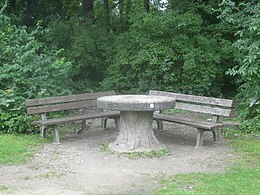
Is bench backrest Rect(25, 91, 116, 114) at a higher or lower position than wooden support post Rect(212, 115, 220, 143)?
higher

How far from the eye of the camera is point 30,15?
17516mm

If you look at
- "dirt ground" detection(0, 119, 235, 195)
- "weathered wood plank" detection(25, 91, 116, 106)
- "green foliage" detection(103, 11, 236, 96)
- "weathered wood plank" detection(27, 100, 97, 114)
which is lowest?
"dirt ground" detection(0, 119, 235, 195)

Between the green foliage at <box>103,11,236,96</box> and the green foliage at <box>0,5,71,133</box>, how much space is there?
312 cm

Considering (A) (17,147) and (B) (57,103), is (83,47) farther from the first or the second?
(A) (17,147)

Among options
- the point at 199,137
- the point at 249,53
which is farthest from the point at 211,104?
the point at 249,53

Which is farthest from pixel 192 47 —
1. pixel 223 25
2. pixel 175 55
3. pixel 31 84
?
pixel 31 84

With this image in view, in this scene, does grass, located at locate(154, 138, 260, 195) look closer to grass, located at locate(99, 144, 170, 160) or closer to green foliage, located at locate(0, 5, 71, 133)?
grass, located at locate(99, 144, 170, 160)

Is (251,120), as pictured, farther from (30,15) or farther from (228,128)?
(30,15)

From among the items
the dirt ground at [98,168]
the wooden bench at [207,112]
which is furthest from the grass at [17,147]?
the wooden bench at [207,112]

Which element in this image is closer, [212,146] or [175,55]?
[212,146]

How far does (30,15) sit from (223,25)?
302 inches

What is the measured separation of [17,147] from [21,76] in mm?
2508

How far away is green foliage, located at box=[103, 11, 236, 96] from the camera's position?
534 inches

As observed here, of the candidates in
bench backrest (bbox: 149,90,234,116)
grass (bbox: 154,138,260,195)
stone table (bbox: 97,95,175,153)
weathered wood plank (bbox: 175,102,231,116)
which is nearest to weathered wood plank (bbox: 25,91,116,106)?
stone table (bbox: 97,95,175,153)
